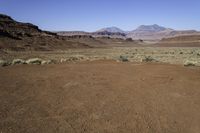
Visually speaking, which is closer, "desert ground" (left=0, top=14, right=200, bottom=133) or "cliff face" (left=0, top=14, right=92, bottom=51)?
"desert ground" (left=0, top=14, right=200, bottom=133)

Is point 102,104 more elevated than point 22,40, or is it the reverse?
point 102,104

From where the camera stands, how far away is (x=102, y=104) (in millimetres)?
8812

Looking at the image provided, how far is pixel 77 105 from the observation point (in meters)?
8.77

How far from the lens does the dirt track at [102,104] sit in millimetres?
6906

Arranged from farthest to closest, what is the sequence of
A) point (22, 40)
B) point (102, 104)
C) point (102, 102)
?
point (22, 40) → point (102, 102) → point (102, 104)

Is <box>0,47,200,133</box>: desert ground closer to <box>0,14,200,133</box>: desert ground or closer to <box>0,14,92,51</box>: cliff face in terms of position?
<box>0,14,200,133</box>: desert ground

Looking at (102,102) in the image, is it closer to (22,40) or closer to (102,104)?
(102,104)

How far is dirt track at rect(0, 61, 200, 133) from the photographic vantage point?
691cm

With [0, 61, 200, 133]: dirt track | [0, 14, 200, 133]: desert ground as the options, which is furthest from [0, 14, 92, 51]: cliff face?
[0, 61, 200, 133]: dirt track

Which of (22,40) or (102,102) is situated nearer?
(102,102)

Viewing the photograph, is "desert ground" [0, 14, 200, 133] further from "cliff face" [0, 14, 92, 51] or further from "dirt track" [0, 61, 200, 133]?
"cliff face" [0, 14, 92, 51]

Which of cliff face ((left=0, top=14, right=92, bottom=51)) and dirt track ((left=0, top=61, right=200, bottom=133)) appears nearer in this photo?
dirt track ((left=0, top=61, right=200, bottom=133))

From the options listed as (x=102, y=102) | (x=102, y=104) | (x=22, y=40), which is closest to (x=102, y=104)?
(x=102, y=104)

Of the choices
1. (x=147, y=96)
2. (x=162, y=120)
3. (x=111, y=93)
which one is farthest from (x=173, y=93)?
(x=162, y=120)
